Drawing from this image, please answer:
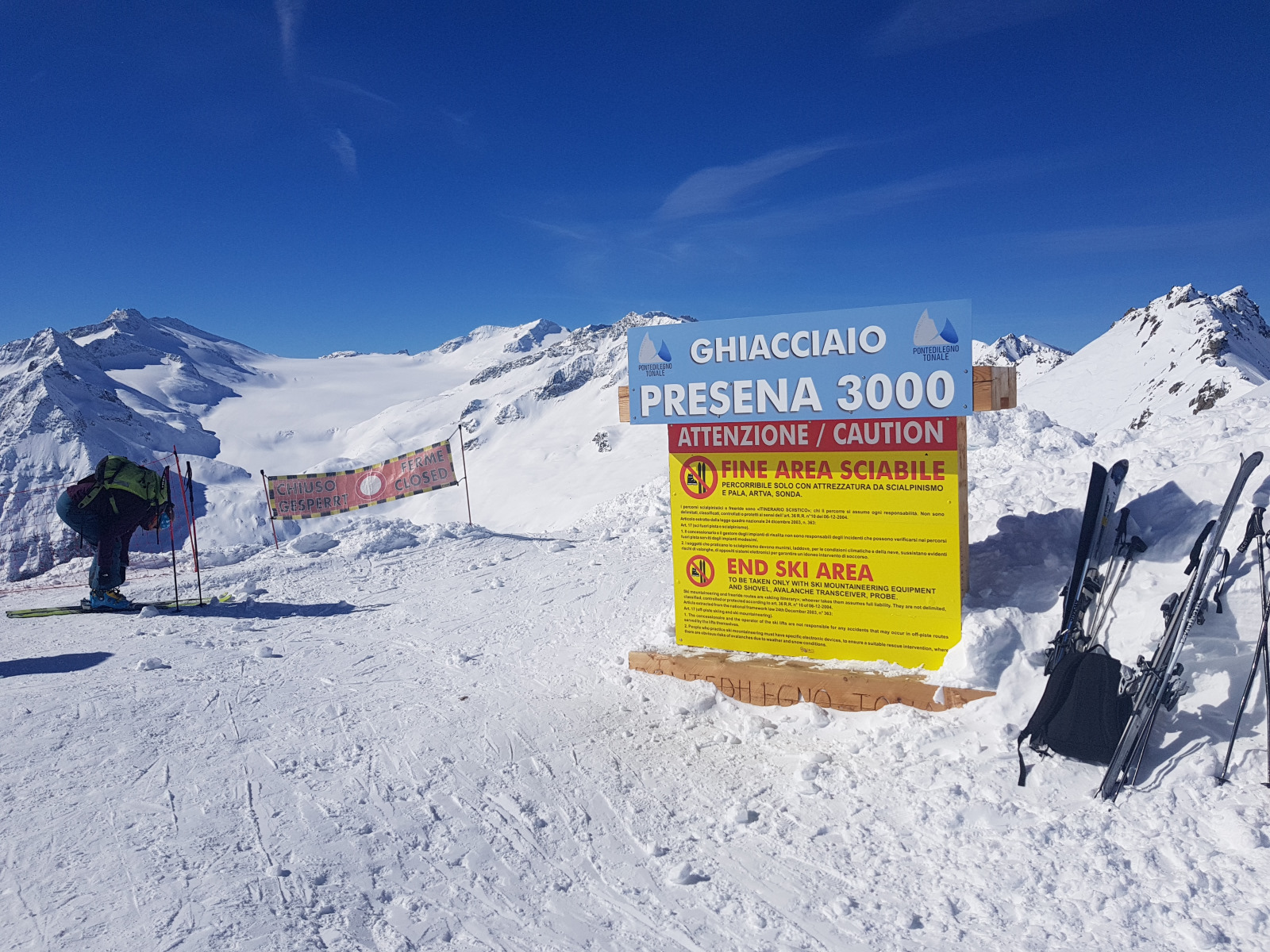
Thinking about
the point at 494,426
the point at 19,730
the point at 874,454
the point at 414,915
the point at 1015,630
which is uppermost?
the point at 494,426

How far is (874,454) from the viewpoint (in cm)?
569

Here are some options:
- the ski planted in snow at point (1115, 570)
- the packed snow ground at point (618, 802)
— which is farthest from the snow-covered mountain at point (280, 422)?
the ski planted in snow at point (1115, 570)

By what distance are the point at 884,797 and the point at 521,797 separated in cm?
216

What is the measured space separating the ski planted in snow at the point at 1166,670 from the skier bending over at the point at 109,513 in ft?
34.1

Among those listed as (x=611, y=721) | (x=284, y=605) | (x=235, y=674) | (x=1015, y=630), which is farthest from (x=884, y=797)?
(x=284, y=605)

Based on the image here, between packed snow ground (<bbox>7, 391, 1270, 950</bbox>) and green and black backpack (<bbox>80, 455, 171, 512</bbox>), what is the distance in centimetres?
240

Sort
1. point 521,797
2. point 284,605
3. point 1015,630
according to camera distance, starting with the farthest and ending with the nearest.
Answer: point 284,605 → point 1015,630 → point 521,797

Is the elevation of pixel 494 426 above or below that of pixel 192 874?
above

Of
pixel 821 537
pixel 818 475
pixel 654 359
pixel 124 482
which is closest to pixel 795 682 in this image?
pixel 821 537

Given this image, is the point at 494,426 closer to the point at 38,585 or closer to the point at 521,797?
the point at 38,585

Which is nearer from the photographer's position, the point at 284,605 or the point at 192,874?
the point at 192,874

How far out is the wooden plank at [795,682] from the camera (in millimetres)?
5190

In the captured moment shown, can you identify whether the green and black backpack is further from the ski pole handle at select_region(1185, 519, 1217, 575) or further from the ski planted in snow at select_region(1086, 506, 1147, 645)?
the ski pole handle at select_region(1185, 519, 1217, 575)

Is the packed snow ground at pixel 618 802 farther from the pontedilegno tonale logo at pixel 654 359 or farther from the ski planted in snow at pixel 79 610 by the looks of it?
the pontedilegno tonale logo at pixel 654 359
